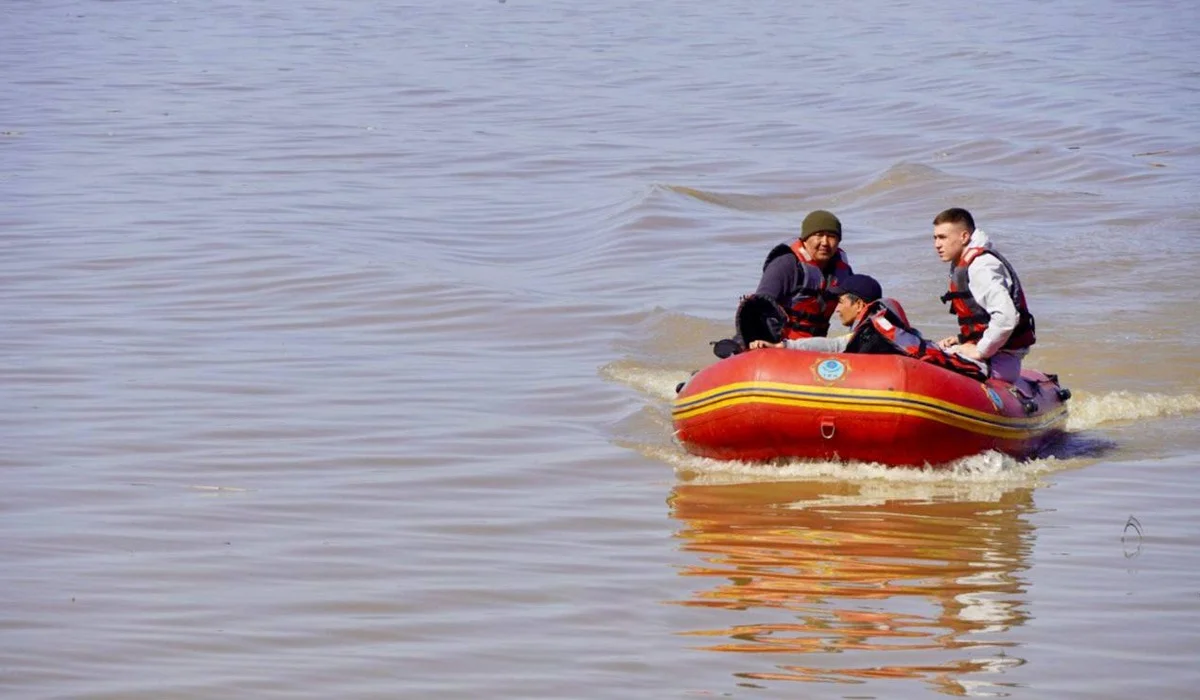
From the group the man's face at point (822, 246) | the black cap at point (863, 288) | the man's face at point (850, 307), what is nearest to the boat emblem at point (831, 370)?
the man's face at point (850, 307)

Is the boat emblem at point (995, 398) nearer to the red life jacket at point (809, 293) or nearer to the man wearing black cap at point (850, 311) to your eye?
the man wearing black cap at point (850, 311)

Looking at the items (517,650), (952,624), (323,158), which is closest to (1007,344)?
(952,624)

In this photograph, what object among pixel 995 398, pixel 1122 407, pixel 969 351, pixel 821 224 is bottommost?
pixel 1122 407

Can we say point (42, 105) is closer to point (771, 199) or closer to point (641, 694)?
point (771, 199)

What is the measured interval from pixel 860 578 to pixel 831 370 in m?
1.72

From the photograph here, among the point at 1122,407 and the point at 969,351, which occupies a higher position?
the point at 969,351

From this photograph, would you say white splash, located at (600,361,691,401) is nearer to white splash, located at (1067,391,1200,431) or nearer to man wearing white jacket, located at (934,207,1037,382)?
man wearing white jacket, located at (934,207,1037,382)

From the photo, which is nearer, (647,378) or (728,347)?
(728,347)

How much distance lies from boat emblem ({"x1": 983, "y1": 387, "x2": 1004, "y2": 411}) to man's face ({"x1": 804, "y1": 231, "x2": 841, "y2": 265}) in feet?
3.31

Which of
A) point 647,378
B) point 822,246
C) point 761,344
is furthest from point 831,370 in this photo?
point 647,378

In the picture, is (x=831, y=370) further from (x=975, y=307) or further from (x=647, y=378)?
(x=647, y=378)

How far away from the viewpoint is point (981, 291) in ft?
27.9

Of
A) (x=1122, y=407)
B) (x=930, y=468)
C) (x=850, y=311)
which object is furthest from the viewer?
(x=1122, y=407)

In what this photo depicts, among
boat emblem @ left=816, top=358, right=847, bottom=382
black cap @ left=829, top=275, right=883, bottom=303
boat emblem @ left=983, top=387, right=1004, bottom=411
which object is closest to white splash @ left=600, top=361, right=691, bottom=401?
black cap @ left=829, top=275, right=883, bottom=303
